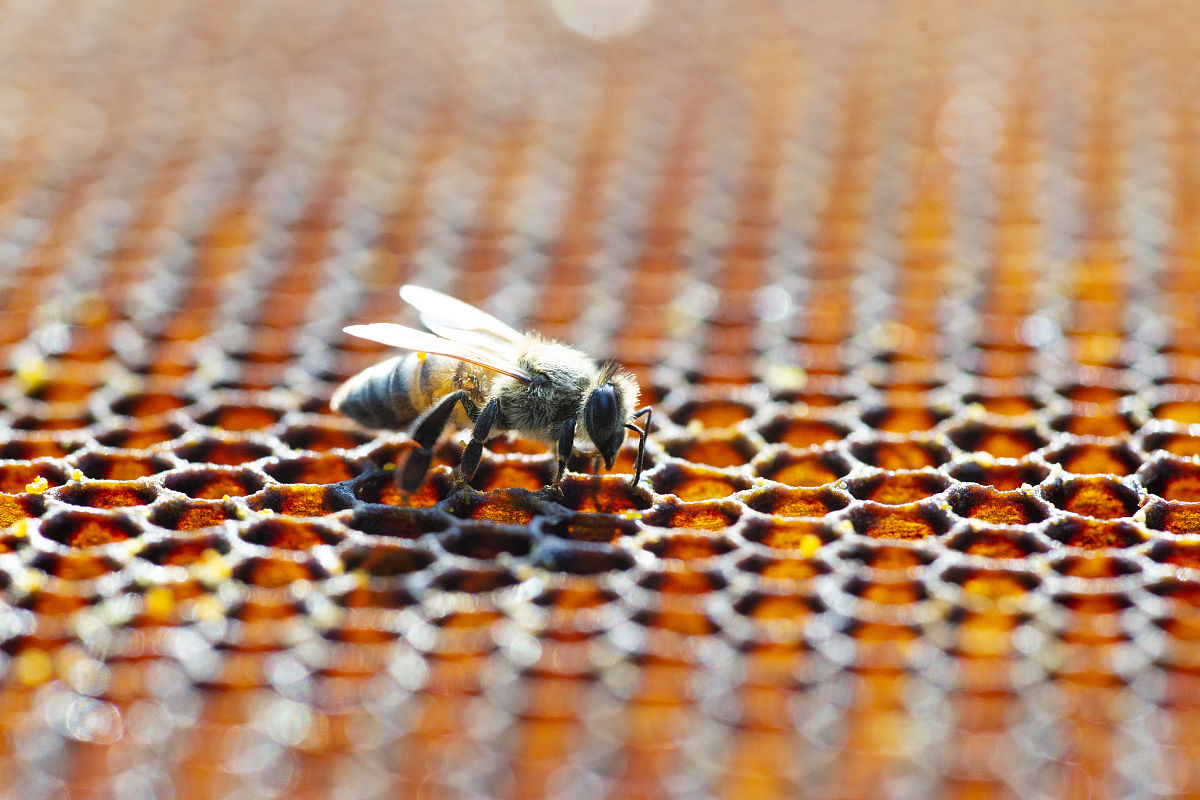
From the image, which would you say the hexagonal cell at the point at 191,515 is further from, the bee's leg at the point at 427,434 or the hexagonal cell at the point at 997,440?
the hexagonal cell at the point at 997,440

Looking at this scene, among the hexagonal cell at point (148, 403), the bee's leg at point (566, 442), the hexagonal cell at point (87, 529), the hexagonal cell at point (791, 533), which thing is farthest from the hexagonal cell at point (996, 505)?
the hexagonal cell at point (148, 403)

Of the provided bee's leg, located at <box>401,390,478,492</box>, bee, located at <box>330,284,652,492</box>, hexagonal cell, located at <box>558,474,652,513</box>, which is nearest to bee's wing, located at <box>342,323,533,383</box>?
bee, located at <box>330,284,652,492</box>

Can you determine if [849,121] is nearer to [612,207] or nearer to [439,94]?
[612,207]

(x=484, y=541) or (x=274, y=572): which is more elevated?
(x=484, y=541)

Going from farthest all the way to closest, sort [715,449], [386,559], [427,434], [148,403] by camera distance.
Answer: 1. [148,403]
2. [715,449]
3. [427,434]
4. [386,559]

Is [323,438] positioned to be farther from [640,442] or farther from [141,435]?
[640,442]

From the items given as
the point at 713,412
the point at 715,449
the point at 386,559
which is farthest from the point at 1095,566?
the point at 386,559

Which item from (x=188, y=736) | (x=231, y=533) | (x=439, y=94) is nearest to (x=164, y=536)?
(x=231, y=533)
